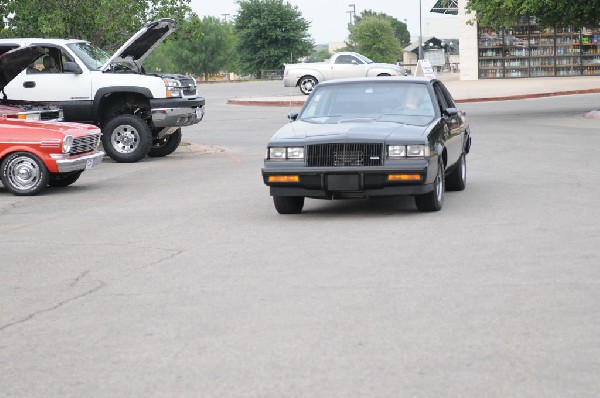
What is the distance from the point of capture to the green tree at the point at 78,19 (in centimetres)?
2742

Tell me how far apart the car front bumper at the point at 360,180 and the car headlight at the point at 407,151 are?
0.14m

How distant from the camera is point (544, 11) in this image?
3170cm

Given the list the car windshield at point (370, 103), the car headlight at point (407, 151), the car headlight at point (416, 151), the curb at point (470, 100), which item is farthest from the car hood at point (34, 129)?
the curb at point (470, 100)

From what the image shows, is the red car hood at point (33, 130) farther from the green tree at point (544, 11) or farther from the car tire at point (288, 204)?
the green tree at point (544, 11)

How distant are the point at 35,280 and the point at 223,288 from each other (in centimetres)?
166

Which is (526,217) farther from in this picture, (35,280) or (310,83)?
(310,83)

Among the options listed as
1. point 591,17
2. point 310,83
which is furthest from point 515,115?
point 310,83

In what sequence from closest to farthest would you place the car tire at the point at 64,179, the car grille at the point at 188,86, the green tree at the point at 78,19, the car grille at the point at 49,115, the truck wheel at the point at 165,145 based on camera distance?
1. the car tire at the point at 64,179
2. the car grille at the point at 49,115
3. the car grille at the point at 188,86
4. the truck wheel at the point at 165,145
5. the green tree at the point at 78,19

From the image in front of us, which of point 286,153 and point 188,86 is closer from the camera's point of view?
point 286,153

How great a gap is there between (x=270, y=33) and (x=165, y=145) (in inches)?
3037

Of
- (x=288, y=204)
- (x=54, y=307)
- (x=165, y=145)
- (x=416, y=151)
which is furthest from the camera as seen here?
(x=165, y=145)

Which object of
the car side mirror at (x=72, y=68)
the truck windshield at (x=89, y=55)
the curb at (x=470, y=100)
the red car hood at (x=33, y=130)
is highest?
the truck windshield at (x=89, y=55)

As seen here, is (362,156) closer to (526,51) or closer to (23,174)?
(23,174)

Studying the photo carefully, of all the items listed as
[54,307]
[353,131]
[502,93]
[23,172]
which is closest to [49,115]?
[23,172]
